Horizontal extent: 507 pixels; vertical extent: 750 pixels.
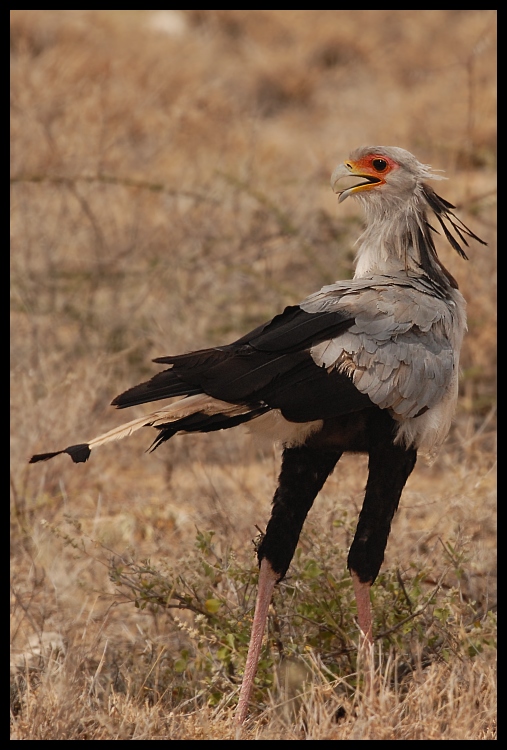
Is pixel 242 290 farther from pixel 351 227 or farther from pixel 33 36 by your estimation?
pixel 33 36

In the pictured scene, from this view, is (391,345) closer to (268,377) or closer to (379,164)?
(268,377)

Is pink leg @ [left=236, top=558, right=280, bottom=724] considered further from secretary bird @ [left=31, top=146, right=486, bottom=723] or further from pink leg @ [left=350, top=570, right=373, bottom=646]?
pink leg @ [left=350, top=570, right=373, bottom=646]

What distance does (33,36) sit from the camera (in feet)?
39.2

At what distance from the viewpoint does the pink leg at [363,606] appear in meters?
3.69

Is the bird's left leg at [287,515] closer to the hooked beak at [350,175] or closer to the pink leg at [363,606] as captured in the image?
the pink leg at [363,606]

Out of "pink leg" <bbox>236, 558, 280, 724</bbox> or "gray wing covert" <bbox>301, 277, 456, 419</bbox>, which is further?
"pink leg" <bbox>236, 558, 280, 724</bbox>

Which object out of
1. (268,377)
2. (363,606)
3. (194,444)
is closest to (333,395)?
(268,377)

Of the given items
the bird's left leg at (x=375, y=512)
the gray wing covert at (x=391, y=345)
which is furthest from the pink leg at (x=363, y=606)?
the gray wing covert at (x=391, y=345)

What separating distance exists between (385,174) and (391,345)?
0.89 m

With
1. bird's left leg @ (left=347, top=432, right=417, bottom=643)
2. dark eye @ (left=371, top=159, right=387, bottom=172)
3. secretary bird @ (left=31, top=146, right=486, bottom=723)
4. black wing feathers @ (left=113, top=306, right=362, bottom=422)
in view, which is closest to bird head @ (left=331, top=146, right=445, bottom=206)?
dark eye @ (left=371, top=159, right=387, bottom=172)

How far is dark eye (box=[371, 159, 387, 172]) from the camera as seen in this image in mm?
4098

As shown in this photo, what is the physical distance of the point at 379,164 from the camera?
4.11 meters

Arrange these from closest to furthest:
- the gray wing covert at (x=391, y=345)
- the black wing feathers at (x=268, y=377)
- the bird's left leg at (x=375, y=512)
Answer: the black wing feathers at (x=268, y=377), the gray wing covert at (x=391, y=345), the bird's left leg at (x=375, y=512)

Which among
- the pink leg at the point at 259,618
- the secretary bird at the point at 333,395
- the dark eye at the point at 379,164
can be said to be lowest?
the pink leg at the point at 259,618
